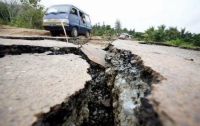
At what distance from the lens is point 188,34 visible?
27797 mm

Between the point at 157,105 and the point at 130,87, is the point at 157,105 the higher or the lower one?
the higher one

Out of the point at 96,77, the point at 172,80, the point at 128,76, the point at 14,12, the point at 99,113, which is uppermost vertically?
the point at 14,12

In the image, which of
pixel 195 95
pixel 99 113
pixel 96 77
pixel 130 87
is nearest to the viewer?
pixel 195 95

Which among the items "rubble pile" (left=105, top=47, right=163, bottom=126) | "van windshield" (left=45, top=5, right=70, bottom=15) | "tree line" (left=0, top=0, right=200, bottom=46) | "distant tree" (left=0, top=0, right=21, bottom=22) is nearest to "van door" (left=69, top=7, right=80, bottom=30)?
"van windshield" (left=45, top=5, right=70, bottom=15)

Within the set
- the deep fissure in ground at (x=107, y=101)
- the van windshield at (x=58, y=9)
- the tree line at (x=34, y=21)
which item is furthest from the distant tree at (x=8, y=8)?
the deep fissure in ground at (x=107, y=101)

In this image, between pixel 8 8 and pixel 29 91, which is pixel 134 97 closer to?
pixel 29 91

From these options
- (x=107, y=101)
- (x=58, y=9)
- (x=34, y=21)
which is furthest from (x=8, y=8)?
(x=107, y=101)

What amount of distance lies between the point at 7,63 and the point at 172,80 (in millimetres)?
1555

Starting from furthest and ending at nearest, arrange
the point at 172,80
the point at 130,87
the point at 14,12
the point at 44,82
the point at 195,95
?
the point at 14,12, the point at 130,87, the point at 44,82, the point at 172,80, the point at 195,95

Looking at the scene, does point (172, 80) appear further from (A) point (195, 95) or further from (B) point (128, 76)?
(B) point (128, 76)

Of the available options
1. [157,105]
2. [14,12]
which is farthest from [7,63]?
[14,12]

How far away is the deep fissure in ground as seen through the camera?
64cm

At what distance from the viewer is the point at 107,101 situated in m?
1.47

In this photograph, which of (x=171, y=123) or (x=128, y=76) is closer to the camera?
(x=171, y=123)
